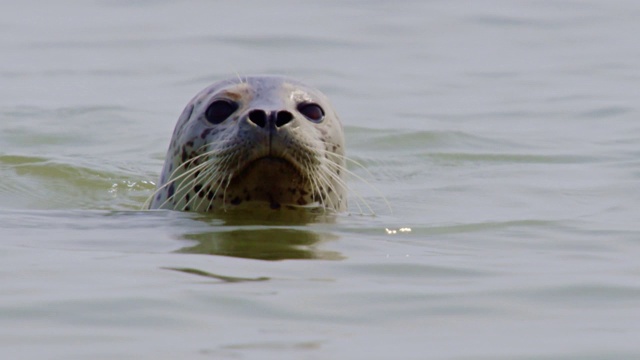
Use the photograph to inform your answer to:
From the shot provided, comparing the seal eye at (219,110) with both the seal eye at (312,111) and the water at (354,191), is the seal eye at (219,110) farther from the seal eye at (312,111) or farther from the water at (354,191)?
the water at (354,191)

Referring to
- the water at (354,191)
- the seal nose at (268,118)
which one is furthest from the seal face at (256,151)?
the water at (354,191)

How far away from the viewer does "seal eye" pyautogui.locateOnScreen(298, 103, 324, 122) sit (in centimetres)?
637

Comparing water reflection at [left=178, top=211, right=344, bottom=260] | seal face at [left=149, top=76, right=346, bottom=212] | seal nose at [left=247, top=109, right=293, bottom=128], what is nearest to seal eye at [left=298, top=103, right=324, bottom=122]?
seal face at [left=149, top=76, right=346, bottom=212]

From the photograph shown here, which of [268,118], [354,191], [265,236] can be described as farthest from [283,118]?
[354,191]

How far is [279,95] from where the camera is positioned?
20.8ft

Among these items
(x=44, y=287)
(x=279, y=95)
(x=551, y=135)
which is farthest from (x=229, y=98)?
(x=551, y=135)

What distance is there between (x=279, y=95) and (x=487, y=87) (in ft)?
18.8

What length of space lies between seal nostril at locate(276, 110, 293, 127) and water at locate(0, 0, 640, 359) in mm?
382

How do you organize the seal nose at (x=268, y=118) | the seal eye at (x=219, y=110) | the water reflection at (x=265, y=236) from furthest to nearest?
the seal eye at (x=219, y=110)
the seal nose at (x=268, y=118)
the water reflection at (x=265, y=236)

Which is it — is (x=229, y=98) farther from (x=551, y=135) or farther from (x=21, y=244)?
(x=551, y=135)

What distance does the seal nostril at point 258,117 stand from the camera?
5.74 metres

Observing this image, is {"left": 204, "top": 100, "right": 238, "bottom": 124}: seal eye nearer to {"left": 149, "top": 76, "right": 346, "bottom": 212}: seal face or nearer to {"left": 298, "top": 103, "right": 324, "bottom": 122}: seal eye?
{"left": 149, "top": 76, "right": 346, "bottom": 212}: seal face

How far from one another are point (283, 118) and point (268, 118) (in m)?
0.07

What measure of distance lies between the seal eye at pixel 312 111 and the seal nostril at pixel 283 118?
525mm
